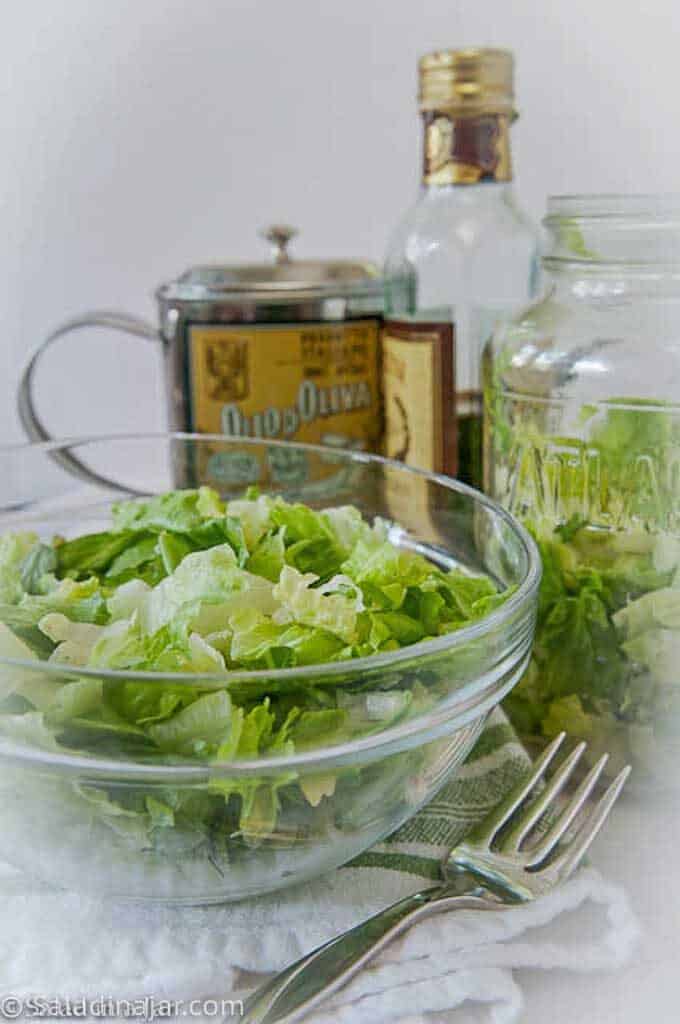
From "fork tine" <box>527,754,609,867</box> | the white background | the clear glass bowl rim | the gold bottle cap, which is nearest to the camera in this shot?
the clear glass bowl rim

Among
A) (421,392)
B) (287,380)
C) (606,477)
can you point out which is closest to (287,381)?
(287,380)

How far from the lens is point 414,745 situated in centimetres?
43

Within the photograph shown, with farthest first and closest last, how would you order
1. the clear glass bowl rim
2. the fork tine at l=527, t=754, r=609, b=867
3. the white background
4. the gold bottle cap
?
the white background, the gold bottle cap, the fork tine at l=527, t=754, r=609, b=867, the clear glass bowl rim

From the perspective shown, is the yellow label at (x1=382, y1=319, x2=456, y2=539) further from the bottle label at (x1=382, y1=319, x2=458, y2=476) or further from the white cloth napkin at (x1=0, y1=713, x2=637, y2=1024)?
the white cloth napkin at (x1=0, y1=713, x2=637, y2=1024)

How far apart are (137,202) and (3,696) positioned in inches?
37.6

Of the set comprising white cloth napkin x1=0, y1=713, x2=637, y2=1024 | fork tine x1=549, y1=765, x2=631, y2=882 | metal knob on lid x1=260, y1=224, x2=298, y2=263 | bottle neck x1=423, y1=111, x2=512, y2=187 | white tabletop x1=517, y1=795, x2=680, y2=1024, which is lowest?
white tabletop x1=517, y1=795, x2=680, y2=1024

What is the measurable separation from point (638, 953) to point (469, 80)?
1.76ft

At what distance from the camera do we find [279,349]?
0.84 meters

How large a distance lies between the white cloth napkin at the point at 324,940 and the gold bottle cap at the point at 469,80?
478mm

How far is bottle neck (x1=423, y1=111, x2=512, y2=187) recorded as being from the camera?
750 mm

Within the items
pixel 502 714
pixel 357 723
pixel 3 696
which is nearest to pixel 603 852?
pixel 502 714

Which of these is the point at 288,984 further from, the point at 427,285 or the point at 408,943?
the point at 427,285

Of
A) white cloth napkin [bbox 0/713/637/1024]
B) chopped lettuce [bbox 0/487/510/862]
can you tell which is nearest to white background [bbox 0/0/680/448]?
chopped lettuce [bbox 0/487/510/862]

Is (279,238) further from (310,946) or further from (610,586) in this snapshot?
(310,946)
